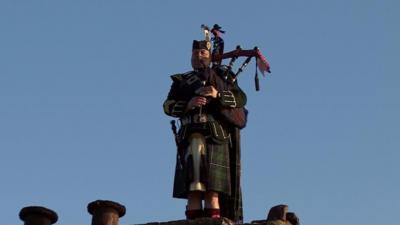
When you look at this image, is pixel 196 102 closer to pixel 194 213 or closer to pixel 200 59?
pixel 200 59

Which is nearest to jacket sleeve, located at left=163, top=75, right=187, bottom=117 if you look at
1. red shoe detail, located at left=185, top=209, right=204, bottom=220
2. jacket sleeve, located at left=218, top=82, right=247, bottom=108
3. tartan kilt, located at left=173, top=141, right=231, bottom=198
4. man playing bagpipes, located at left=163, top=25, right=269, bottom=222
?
man playing bagpipes, located at left=163, top=25, right=269, bottom=222

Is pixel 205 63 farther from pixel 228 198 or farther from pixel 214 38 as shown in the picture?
pixel 228 198

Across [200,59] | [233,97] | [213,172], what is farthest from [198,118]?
[200,59]

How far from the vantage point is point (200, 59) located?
14078 mm

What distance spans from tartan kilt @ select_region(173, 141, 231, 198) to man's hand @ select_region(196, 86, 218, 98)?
2.37ft

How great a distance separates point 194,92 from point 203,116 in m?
0.42

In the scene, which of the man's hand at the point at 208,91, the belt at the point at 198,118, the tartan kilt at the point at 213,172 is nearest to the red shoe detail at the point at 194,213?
the tartan kilt at the point at 213,172

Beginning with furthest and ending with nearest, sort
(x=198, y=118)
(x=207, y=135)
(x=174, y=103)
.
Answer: (x=174, y=103) < (x=198, y=118) < (x=207, y=135)

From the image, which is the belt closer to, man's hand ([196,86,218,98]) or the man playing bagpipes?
the man playing bagpipes

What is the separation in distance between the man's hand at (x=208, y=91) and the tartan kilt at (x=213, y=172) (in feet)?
2.37

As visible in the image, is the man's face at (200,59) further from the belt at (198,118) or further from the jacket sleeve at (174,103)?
the belt at (198,118)

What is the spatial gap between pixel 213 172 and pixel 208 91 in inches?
52.2

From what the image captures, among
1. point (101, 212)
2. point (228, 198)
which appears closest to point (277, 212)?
point (228, 198)

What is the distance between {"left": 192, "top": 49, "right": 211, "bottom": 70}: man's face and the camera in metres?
14.1
